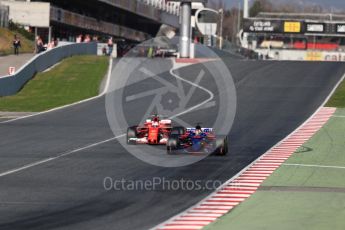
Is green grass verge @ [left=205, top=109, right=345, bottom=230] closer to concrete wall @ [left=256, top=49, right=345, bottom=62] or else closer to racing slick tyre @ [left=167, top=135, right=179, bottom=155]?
racing slick tyre @ [left=167, top=135, right=179, bottom=155]

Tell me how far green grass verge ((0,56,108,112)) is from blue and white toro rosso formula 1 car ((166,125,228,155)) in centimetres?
1659

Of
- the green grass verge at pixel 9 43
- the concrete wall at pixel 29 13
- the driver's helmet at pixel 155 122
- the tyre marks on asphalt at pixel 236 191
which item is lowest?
the tyre marks on asphalt at pixel 236 191

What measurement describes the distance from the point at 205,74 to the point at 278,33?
200 feet

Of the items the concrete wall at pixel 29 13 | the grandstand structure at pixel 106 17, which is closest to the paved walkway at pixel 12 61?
the concrete wall at pixel 29 13

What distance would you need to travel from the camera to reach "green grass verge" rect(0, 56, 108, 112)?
4009 centimetres

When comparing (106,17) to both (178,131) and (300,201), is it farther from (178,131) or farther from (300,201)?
(300,201)

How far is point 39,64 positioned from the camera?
5262cm

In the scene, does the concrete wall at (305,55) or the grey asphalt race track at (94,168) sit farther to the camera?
the concrete wall at (305,55)

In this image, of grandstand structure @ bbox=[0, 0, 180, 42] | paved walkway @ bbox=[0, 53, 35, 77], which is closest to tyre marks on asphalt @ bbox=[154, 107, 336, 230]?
paved walkway @ bbox=[0, 53, 35, 77]

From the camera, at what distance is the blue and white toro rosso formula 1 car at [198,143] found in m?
21.9

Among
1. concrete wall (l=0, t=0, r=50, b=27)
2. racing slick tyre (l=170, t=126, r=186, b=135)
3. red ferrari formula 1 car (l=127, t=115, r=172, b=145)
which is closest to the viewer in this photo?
racing slick tyre (l=170, t=126, r=186, b=135)

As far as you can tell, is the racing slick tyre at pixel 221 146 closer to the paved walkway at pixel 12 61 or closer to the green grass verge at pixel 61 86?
the green grass verge at pixel 61 86

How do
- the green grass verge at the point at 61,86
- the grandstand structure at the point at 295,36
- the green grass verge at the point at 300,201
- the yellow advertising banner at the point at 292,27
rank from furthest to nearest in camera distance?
1. the grandstand structure at the point at 295,36
2. the yellow advertising banner at the point at 292,27
3. the green grass verge at the point at 61,86
4. the green grass verge at the point at 300,201

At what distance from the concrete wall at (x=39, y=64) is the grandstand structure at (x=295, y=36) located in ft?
154
